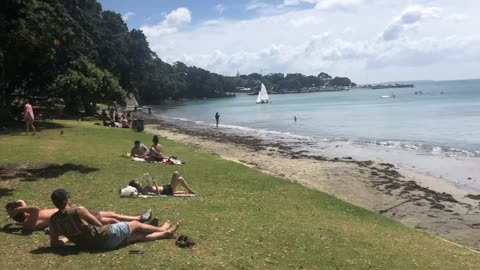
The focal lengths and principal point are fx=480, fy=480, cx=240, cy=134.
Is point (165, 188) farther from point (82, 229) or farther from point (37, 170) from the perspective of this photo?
point (82, 229)

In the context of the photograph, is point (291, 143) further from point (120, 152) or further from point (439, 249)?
point (439, 249)

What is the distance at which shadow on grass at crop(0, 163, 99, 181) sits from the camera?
16781 millimetres

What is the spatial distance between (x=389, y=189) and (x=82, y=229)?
1743cm

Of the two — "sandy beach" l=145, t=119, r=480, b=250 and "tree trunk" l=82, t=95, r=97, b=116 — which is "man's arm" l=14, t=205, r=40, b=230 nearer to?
"sandy beach" l=145, t=119, r=480, b=250

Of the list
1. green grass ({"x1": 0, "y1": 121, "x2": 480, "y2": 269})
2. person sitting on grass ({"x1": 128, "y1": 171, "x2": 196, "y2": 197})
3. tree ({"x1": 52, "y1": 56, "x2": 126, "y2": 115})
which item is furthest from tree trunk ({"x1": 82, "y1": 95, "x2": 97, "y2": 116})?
person sitting on grass ({"x1": 128, "y1": 171, "x2": 196, "y2": 197})

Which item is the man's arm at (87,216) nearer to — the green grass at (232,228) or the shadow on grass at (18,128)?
the green grass at (232,228)

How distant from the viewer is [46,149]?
2353 cm

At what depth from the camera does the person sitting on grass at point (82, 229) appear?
9.12 meters

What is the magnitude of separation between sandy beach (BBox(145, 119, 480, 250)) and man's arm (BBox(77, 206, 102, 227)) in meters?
10.9

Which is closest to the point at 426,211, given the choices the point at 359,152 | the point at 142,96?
the point at 359,152

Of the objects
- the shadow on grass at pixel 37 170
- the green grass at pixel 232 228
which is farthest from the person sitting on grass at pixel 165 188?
the shadow on grass at pixel 37 170

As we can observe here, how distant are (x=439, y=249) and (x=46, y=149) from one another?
61.2ft

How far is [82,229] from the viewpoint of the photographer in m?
9.19

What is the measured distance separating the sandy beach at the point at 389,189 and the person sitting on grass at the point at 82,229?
34.2 feet
